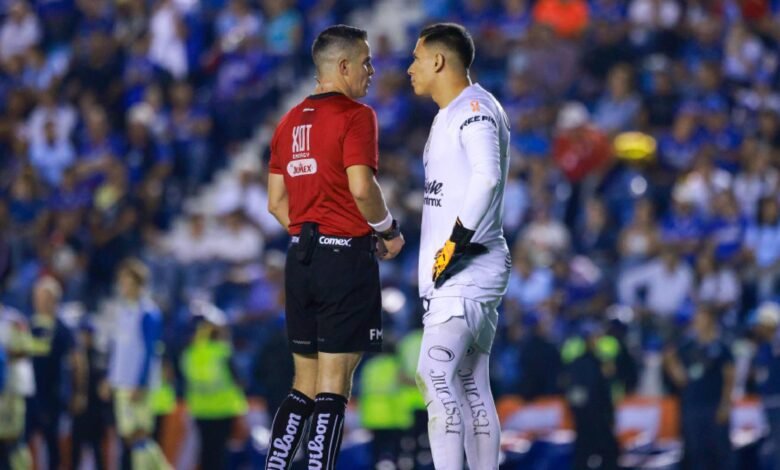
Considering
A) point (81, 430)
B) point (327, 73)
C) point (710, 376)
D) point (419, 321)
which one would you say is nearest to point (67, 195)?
point (81, 430)

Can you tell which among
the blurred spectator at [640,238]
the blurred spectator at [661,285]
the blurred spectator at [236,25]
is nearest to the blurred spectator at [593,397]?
the blurred spectator at [661,285]

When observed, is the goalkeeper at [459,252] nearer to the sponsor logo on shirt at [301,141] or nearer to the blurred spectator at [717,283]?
the sponsor logo on shirt at [301,141]

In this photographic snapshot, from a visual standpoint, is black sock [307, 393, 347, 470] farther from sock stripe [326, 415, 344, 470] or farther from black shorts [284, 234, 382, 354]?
black shorts [284, 234, 382, 354]

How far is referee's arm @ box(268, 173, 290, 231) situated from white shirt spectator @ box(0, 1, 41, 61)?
16.9m

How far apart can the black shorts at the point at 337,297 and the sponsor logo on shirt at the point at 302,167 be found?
14.5 inches

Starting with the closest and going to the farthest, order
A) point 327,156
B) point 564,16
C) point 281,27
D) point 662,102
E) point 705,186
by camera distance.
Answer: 1. point 327,156
2. point 705,186
3. point 662,102
4. point 564,16
5. point 281,27

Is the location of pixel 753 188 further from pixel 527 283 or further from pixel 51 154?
pixel 51 154

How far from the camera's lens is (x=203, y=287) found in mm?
19359

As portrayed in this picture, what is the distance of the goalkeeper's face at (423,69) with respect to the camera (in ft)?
28.4

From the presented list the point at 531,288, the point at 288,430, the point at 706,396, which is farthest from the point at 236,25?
the point at 288,430

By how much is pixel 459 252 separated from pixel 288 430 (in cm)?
139

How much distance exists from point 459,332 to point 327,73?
1.61 meters

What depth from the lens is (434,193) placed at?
28.3 ft

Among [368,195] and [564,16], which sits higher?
[564,16]
